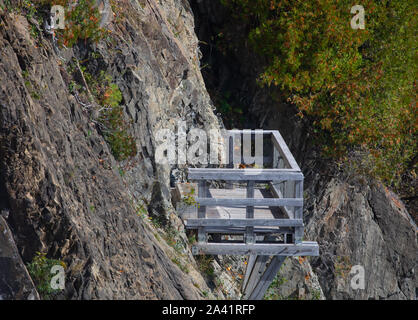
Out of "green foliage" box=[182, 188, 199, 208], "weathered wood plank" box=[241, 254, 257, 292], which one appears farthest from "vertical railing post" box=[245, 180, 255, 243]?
"weathered wood plank" box=[241, 254, 257, 292]

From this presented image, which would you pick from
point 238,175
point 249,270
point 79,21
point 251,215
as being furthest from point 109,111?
point 249,270

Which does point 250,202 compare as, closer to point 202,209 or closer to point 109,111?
point 202,209

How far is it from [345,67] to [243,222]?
266 inches

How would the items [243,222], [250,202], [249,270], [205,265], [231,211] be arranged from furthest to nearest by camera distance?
[249,270] < [205,265] < [231,211] < [243,222] < [250,202]

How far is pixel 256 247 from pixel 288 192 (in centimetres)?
107

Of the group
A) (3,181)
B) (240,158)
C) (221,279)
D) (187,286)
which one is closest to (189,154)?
(240,158)

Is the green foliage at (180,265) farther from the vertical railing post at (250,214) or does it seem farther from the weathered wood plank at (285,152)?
the weathered wood plank at (285,152)

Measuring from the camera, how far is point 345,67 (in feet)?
45.4

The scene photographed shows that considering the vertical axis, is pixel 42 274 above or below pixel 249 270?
above

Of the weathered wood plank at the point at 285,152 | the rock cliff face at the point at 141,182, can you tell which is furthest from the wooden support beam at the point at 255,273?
the weathered wood plank at the point at 285,152

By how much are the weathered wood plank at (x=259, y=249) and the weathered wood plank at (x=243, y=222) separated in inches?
13.8

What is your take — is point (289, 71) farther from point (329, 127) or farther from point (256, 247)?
point (256, 247)

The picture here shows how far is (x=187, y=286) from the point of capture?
804 cm

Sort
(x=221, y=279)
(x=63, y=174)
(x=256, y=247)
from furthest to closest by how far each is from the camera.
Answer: (x=221, y=279) → (x=256, y=247) → (x=63, y=174)
